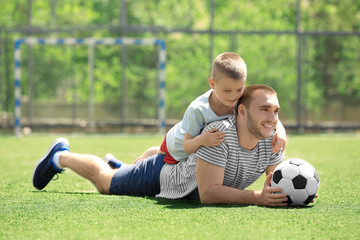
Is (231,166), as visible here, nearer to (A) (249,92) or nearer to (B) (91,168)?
(A) (249,92)

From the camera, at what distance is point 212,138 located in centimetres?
349

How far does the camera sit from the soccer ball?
3617 millimetres

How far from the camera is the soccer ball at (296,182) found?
11.9 feet

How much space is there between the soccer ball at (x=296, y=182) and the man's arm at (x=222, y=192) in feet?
0.15

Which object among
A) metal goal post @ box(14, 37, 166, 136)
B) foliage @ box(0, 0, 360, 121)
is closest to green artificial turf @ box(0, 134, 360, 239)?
metal goal post @ box(14, 37, 166, 136)

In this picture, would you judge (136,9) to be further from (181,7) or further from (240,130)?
(240,130)

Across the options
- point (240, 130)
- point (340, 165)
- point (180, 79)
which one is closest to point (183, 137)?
point (240, 130)

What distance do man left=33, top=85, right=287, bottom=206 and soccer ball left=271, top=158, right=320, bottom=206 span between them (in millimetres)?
53

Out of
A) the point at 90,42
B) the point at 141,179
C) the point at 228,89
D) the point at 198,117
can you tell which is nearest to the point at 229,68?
the point at 228,89

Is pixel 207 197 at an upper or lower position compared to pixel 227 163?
lower

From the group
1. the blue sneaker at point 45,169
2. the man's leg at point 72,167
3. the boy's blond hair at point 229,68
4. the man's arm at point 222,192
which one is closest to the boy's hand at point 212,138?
the man's arm at point 222,192

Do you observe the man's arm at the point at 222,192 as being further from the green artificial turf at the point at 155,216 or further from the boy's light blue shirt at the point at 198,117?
the boy's light blue shirt at the point at 198,117

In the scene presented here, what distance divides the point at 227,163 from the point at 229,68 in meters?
0.62

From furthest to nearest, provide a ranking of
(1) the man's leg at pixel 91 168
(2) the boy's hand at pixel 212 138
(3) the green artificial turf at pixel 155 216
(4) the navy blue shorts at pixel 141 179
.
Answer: (1) the man's leg at pixel 91 168 → (4) the navy blue shorts at pixel 141 179 → (2) the boy's hand at pixel 212 138 → (3) the green artificial turf at pixel 155 216
